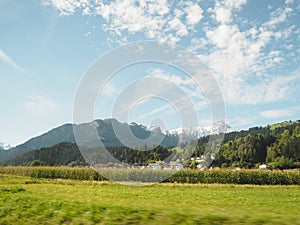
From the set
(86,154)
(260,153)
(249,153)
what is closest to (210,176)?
(86,154)

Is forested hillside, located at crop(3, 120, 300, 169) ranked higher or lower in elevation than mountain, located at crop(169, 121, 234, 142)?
higher

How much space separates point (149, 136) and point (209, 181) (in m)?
9.71

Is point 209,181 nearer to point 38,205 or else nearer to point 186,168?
point 186,168

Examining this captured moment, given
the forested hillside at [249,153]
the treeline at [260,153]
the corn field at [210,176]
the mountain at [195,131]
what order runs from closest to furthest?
the mountain at [195,131], the corn field at [210,176], the treeline at [260,153], the forested hillside at [249,153]

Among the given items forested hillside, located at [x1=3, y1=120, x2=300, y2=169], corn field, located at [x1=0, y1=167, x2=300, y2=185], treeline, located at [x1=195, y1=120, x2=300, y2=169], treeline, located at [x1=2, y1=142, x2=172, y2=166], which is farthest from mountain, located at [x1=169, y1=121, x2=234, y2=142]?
treeline, located at [x1=195, y1=120, x2=300, y2=169]

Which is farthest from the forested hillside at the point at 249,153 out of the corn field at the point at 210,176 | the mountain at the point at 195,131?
the mountain at the point at 195,131

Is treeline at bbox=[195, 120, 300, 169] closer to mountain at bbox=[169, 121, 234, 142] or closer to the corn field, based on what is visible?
the corn field

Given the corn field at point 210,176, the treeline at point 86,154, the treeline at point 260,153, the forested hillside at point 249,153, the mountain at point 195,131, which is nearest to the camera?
the mountain at point 195,131

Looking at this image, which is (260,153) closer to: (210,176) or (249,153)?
(249,153)

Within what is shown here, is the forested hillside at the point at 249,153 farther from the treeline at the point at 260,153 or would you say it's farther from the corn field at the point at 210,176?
the corn field at the point at 210,176

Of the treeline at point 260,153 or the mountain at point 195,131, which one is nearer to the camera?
the mountain at point 195,131

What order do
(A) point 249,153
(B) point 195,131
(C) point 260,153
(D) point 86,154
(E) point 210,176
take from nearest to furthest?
(B) point 195,131
(E) point 210,176
(D) point 86,154
(A) point 249,153
(C) point 260,153

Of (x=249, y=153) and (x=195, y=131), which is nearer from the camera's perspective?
(x=195, y=131)

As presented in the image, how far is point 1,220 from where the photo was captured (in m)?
9.96
